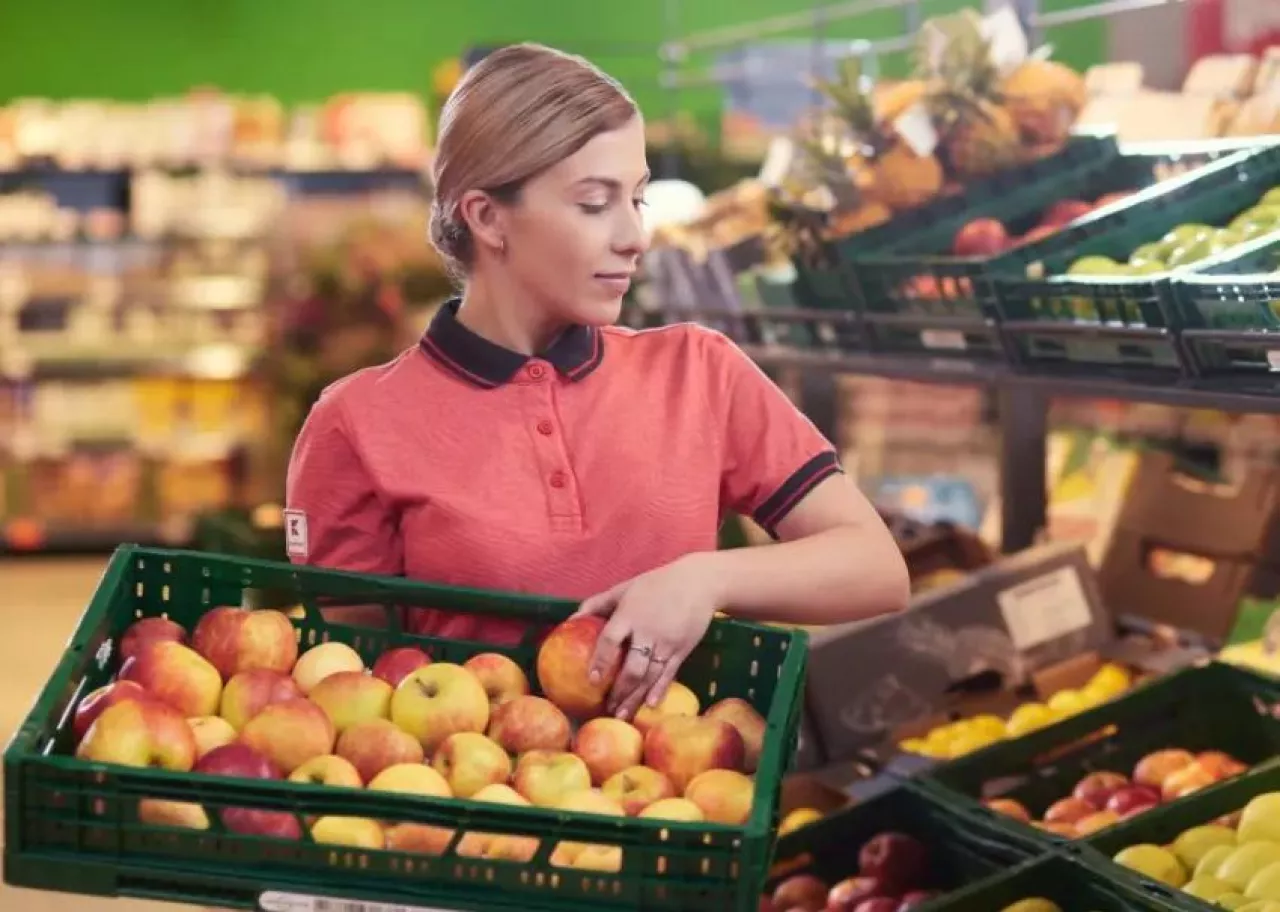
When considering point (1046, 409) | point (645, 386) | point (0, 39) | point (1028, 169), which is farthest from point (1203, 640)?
point (0, 39)

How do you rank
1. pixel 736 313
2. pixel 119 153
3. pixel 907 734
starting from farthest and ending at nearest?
pixel 119 153
pixel 736 313
pixel 907 734

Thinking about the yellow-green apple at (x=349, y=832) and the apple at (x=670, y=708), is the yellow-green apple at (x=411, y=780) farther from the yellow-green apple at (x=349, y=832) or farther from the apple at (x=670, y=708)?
the apple at (x=670, y=708)

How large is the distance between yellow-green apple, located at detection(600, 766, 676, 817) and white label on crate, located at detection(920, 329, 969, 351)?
1549 millimetres

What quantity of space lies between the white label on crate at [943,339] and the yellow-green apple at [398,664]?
148 centimetres

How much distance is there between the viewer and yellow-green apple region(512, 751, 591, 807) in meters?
1.68

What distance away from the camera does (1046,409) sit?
3.64m

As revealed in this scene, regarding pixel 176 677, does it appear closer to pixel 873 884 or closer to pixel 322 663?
pixel 322 663

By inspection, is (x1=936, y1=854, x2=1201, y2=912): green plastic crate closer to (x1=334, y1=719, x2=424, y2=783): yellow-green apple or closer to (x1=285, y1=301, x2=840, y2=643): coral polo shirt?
(x1=285, y1=301, x2=840, y2=643): coral polo shirt

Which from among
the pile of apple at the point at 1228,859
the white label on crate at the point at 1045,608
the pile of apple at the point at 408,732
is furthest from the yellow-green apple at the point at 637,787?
the white label on crate at the point at 1045,608

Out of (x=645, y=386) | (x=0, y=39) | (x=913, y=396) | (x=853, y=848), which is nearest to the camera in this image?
(x=645, y=386)

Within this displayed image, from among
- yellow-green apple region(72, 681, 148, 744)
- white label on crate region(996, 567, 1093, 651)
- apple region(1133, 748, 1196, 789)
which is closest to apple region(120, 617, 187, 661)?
yellow-green apple region(72, 681, 148, 744)

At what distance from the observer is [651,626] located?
1.81 meters

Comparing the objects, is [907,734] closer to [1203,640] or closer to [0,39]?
[1203,640]

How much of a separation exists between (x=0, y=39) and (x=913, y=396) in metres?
→ 6.00
